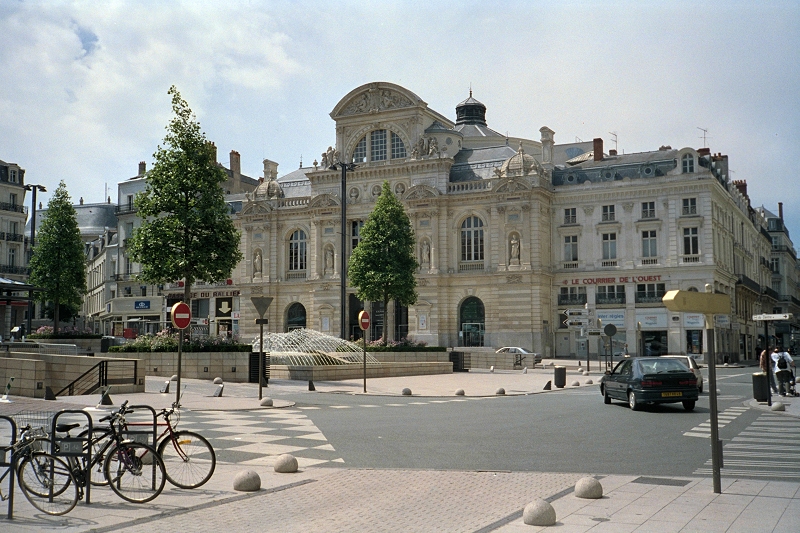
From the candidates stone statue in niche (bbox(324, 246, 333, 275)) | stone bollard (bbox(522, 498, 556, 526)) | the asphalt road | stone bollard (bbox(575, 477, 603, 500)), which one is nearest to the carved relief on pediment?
stone statue in niche (bbox(324, 246, 333, 275))

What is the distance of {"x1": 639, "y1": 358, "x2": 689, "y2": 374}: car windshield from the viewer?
21203 mm

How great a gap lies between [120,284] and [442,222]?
35.1m

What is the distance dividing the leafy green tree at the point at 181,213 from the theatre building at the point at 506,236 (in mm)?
21908

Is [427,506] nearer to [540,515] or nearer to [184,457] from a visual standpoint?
[540,515]

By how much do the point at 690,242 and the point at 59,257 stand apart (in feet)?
143

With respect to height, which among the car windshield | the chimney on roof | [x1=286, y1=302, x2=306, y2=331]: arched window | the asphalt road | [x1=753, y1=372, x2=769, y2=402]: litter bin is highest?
the chimney on roof

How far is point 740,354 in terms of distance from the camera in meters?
69.1

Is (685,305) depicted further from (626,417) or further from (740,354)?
(740,354)

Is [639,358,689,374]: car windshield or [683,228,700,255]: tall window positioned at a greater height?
[683,228,700,255]: tall window

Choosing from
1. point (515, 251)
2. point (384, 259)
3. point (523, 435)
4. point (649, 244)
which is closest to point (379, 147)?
point (515, 251)

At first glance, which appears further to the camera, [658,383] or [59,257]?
[59,257]

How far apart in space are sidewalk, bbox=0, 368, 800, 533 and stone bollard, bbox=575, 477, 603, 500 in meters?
0.10

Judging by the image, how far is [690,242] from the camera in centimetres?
5853

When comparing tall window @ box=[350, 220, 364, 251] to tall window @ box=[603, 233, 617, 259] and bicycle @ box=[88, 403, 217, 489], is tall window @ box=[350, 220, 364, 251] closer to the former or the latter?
tall window @ box=[603, 233, 617, 259]
